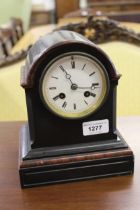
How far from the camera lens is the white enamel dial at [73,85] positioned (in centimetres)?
59

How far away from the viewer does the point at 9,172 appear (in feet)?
2.16

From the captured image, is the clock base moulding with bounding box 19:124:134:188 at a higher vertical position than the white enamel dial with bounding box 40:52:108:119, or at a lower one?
lower

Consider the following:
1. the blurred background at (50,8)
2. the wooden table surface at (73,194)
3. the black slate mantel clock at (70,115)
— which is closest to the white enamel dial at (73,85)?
the black slate mantel clock at (70,115)

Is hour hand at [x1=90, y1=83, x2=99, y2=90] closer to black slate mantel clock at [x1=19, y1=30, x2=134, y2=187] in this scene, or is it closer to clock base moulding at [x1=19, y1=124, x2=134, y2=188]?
black slate mantel clock at [x1=19, y1=30, x2=134, y2=187]

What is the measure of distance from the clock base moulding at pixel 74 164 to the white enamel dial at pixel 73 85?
8 cm

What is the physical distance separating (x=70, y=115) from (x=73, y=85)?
6 cm

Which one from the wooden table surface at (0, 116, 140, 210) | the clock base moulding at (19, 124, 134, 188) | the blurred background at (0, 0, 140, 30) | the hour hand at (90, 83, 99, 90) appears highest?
the hour hand at (90, 83, 99, 90)

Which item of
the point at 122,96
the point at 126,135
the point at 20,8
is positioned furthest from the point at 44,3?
the point at 126,135

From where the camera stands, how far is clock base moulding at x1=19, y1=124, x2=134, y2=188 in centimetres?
62

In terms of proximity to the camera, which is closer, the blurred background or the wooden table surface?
the wooden table surface

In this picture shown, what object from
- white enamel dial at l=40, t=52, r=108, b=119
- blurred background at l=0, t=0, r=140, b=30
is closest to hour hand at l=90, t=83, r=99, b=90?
white enamel dial at l=40, t=52, r=108, b=119

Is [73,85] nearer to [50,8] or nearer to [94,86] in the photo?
[94,86]

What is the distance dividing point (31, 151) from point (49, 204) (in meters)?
0.11

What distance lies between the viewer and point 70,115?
616mm
